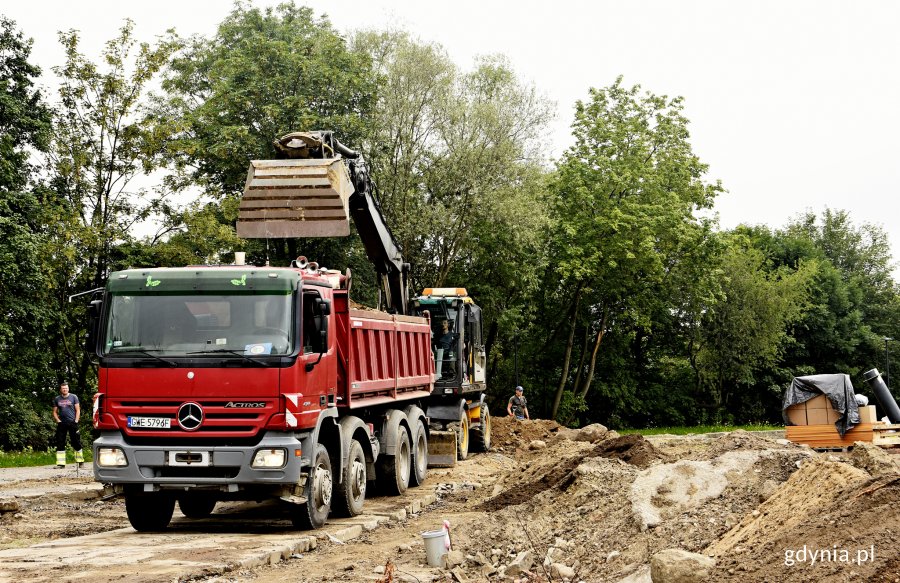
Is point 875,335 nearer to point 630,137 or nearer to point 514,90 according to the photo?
point 630,137

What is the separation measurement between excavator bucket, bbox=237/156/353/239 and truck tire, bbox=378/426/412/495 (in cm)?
370

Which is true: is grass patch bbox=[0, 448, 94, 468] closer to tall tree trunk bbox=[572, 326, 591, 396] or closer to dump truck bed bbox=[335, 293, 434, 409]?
dump truck bed bbox=[335, 293, 434, 409]

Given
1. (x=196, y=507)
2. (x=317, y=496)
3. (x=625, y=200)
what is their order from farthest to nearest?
(x=625, y=200), (x=196, y=507), (x=317, y=496)

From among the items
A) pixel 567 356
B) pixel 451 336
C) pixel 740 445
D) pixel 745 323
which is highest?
pixel 745 323

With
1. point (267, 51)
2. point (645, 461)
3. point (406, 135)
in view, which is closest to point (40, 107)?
point (267, 51)

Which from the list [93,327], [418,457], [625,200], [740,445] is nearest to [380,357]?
[418,457]

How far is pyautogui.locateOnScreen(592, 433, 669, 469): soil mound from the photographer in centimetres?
1562

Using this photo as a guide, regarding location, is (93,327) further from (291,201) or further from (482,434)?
(482,434)

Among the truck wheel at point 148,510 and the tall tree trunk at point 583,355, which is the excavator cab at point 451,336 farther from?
the tall tree trunk at point 583,355

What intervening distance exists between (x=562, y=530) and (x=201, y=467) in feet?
13.7

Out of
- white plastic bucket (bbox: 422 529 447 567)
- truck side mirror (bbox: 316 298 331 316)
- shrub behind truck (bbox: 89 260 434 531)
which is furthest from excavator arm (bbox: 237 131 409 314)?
white plastic bucket (bbox: 422 529 447 567)

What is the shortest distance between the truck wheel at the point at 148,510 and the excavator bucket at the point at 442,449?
8773mm

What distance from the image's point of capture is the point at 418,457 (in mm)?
17922

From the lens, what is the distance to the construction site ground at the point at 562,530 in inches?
299
